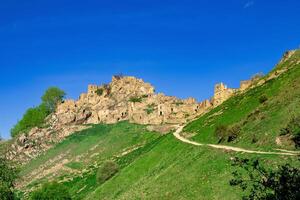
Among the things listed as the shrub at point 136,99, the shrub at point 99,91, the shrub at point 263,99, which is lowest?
the shrub at point 263,99

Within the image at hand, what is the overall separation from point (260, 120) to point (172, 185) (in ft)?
68.4

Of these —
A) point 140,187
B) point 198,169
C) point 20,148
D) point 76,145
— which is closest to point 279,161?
point 198,169

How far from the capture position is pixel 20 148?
518ft

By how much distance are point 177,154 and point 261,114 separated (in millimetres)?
17619

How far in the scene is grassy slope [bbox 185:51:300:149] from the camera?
64.4 metres

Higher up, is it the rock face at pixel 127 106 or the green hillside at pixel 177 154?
the rock face at pixel 127 106

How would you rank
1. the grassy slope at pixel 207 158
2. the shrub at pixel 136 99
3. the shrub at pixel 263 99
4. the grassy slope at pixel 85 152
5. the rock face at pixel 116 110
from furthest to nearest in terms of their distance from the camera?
the shrub at pixel 136 99 → the rock face at pixel 116 110 → the grassy slope at pixel 85 152 → the shrub at pixel 263 99 → the grassy slope at pixel 207 158

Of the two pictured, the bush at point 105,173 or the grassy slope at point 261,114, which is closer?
the grassy slope at point 261,114

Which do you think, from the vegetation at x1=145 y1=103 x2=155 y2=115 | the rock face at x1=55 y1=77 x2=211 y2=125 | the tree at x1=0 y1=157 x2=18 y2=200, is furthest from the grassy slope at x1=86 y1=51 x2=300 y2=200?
the vegetation at x1=145 y1=103 x2=155 y2=115

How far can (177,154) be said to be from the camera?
82.1 meters

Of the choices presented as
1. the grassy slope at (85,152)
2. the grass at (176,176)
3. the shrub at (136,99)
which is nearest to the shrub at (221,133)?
the grass at (176,176)

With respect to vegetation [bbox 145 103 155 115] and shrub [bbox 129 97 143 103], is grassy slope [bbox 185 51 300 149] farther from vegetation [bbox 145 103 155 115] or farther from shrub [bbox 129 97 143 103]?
shrub [bbox 129 97 143 103]

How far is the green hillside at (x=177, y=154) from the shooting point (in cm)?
5676

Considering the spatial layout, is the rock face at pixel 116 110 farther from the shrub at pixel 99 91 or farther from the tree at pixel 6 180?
the tree at pixel 6 180
